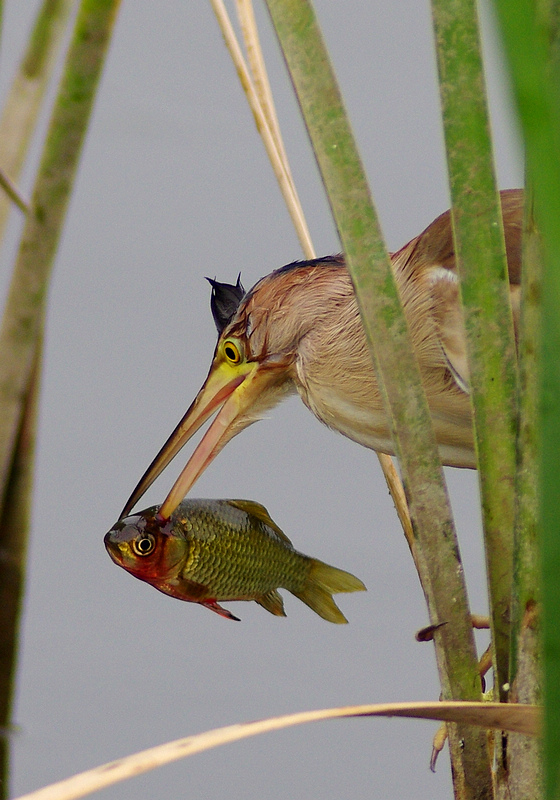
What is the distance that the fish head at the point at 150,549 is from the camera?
1062mm

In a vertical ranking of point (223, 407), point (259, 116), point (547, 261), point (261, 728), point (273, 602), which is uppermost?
point (259, 116)

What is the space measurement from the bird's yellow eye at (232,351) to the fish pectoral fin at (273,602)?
341mm

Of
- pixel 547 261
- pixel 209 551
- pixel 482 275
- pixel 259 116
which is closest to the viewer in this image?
pixel 547 261

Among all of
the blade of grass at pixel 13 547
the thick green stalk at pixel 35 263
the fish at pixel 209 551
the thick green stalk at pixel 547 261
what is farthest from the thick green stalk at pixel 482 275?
the blade of grass at pixel 13 547

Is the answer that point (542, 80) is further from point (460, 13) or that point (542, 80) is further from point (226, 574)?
point (226, 574)

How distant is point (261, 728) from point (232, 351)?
91 cm

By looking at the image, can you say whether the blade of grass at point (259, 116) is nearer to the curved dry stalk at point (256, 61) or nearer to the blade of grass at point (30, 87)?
the curved dry stalk at point (256, 61)

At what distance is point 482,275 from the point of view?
0.54 meters

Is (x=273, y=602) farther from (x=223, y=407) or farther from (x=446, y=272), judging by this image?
(x=446, y=272)

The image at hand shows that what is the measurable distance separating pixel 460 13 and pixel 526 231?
0.15 metres

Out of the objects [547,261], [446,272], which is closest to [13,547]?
[446,272]

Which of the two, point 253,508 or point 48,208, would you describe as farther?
point 253,508

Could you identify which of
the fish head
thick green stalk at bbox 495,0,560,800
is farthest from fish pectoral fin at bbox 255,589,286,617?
thick green stalk at bbox 495,0,560,800

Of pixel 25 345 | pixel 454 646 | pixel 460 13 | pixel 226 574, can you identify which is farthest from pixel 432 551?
pixel 25 345
